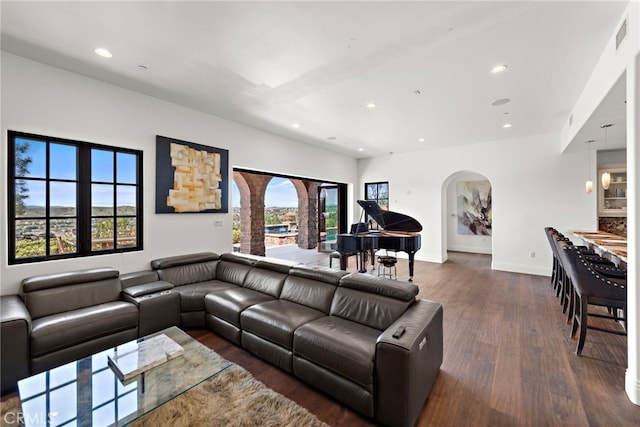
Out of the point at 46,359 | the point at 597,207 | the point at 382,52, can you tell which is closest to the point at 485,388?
the point at 382,52

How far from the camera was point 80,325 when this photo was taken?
253 cm

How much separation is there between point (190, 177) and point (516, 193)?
22.6 ft

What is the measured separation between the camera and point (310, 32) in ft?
8.04

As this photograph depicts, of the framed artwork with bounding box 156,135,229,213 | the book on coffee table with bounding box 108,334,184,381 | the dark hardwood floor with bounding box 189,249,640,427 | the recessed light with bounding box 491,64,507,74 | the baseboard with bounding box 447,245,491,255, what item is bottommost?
the dark hardwood floor with bounding box 189,249,640,427

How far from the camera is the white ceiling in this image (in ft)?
7.22

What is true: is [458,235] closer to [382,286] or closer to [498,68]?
[498,68]

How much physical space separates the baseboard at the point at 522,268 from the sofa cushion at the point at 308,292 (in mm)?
5472

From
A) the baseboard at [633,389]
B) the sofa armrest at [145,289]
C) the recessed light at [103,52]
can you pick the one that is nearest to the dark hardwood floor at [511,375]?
the baseboard at [633,389]

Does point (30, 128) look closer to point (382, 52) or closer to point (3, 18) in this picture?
point (3, 18)

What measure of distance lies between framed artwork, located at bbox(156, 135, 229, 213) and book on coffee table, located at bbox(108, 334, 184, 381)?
7.56ft

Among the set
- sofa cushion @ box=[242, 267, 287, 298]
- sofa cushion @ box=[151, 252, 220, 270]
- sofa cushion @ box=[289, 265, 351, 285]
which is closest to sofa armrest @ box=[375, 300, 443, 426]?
sofa cushion @ box=[289, 265, 351, 285]

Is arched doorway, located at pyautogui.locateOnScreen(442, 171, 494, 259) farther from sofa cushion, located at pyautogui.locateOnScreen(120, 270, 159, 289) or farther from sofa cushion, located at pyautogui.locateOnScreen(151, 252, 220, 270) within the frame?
sofa cushion, located at pyautogui.locateOnScreen(120, 270, 159, 289)
